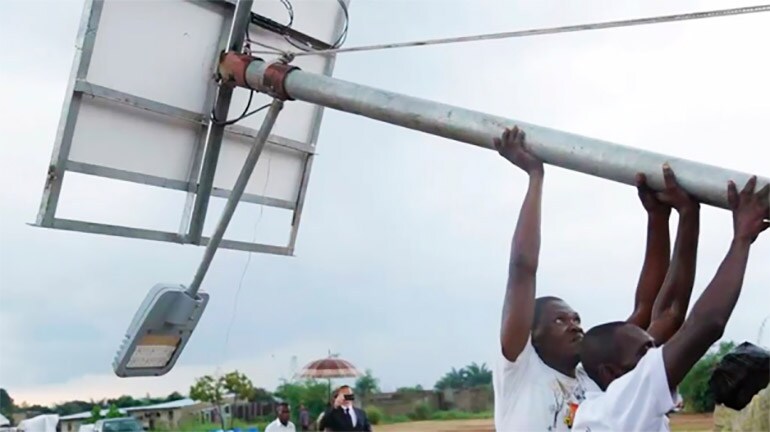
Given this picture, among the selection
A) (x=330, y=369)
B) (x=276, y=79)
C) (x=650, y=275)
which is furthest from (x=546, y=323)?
(x=330, y=369)

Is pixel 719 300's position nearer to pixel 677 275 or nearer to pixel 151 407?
pixel 677 275

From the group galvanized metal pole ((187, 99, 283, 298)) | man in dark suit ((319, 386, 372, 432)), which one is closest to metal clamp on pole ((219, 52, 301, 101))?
galvanized metal pole ((187, 99, 283, 298))

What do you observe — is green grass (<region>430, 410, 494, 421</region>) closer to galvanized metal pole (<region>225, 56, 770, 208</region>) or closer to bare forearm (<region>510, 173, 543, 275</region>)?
galvanized metal pole (<region>225, 56, 770, 208</region>)

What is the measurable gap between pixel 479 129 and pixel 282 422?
7.56 m

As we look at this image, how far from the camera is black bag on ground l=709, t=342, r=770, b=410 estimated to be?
2.81 metres

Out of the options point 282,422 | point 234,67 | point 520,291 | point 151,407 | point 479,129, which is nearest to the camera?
point 520,291

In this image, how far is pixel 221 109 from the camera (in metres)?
5.39

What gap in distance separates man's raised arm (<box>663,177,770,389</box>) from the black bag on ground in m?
0.59

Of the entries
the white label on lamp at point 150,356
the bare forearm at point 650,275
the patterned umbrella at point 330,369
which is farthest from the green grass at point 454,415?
the bare forearm at point 650,275

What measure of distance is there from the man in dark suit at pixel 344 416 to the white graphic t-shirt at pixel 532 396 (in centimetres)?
620

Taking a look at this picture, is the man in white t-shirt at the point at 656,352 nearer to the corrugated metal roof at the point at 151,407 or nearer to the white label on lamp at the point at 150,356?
the white label on lamp at the point at 150,356

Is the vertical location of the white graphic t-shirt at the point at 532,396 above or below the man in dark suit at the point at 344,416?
above

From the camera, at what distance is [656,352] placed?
86.8 inches

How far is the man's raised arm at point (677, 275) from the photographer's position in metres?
2.83
